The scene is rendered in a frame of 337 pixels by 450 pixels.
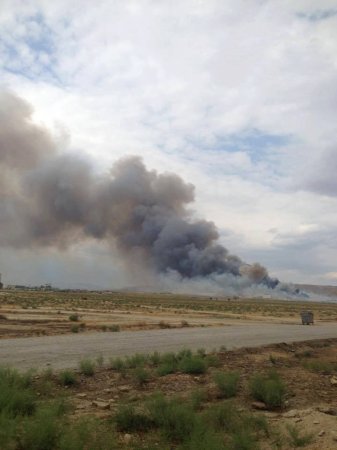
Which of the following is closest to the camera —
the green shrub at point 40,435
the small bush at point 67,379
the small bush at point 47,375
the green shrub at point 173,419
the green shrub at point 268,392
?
the green shrub at point 40,435

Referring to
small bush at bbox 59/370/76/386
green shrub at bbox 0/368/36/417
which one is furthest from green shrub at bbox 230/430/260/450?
small bush at bbox 59/370/76/386

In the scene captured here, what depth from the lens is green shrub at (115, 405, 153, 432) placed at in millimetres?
8492

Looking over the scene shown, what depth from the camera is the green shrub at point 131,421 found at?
27.9 ft

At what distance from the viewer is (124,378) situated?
13.6 m

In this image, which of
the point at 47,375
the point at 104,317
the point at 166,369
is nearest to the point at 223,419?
the point at 47,375

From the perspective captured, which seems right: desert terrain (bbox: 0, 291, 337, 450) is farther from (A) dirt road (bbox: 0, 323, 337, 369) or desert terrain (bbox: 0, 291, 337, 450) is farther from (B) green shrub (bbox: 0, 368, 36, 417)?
(B) green shrub (bbox: 0, 368, 36, 417)

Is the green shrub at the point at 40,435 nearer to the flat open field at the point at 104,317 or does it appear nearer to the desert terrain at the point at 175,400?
the desert terrain at the point at 175,400

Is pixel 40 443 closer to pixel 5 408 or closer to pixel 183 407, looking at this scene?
pixel 5 408

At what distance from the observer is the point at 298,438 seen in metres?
8.02

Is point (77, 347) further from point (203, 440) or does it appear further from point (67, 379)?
point (203, 440)

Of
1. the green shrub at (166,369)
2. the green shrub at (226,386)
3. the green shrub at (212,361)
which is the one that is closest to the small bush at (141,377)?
the green shrub at (166,369)

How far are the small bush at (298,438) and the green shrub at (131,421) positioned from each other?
7.62 feet

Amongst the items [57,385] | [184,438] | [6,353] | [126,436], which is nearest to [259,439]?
[184,438]

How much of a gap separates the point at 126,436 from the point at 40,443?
1.48 metres
